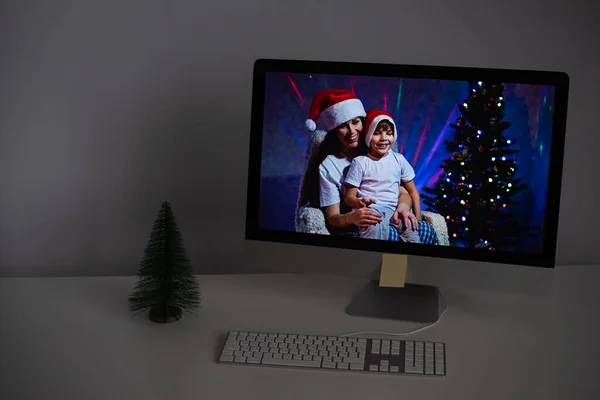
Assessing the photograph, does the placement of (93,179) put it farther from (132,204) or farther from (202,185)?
(202,185)

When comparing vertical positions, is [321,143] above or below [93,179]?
above

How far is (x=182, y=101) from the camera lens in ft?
5.02

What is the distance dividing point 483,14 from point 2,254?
119cm

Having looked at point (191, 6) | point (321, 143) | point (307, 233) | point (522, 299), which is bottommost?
point (522, 299)

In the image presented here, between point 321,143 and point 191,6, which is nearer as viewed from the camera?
point 321,143

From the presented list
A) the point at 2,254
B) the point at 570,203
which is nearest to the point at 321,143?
the point at 570,203

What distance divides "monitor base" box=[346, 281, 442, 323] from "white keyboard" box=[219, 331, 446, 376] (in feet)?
0.47

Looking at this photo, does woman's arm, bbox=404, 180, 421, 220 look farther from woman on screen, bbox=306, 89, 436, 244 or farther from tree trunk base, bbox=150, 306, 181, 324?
tree trunk base, bbox=150, 306, 181, 324

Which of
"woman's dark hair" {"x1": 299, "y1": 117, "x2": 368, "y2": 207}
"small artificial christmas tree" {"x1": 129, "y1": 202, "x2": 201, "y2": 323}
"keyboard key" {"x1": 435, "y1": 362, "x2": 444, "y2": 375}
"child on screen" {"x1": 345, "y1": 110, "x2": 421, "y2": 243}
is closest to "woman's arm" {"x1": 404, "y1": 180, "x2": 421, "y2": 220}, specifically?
"child on screen" {"x1": 345, "y1": 110, "x2": 421, "y2": 243}

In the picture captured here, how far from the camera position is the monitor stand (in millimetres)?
1310

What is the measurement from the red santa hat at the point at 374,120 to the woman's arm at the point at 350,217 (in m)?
0.13

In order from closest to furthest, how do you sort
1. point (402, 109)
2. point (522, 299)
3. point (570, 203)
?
point (402, 109)
point (522, 299)
point (570, 203)

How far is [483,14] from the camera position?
1.46 m

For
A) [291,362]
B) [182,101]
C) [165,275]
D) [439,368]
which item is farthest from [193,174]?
[439,368]
